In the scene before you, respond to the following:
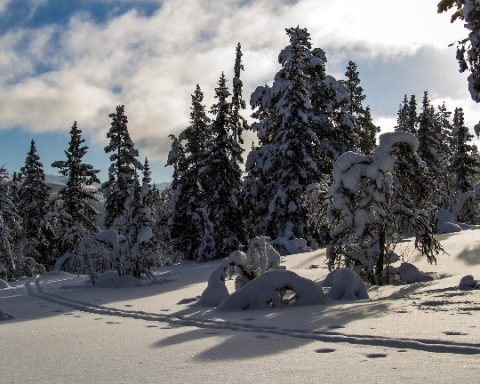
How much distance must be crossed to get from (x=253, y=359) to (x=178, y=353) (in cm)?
91

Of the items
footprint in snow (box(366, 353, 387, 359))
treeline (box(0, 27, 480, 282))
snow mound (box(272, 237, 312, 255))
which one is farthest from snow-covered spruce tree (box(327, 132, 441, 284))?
snow mound (box(272, 237, 312, 255))

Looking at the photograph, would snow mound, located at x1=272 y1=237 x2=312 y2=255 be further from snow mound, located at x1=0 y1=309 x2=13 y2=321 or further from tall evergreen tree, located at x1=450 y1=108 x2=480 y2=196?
tall evergreen tree, located at x1=450 y1=108 x2=480 y2=196

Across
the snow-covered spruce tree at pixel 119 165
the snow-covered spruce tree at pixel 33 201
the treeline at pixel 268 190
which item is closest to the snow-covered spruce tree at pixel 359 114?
the treeline at pixel 268 190

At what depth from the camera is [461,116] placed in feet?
126

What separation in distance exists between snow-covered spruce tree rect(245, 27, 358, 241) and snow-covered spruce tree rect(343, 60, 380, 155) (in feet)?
4.41

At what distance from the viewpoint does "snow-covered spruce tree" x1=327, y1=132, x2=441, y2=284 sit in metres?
10.1

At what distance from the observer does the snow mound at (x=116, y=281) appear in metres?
14.6

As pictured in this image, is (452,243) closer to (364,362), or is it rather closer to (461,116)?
(364,362)

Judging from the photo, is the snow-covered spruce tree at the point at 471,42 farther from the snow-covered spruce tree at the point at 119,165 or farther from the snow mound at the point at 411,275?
the snow-covered spruce tree at the point at 119,165

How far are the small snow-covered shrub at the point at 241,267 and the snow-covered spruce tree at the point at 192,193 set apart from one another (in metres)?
15.5

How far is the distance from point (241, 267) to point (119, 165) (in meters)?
26.0

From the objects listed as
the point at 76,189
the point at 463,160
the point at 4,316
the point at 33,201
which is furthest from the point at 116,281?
the point at 463,160

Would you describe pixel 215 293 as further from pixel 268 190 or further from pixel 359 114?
pixel 359 114

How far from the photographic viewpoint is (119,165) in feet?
113
